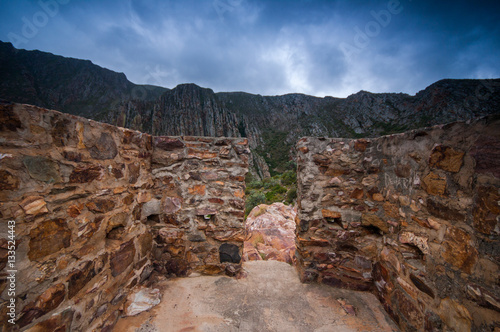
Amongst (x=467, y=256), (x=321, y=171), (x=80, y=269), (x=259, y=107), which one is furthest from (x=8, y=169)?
(x=259, y=107)

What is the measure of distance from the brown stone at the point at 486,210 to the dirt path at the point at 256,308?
1290mm

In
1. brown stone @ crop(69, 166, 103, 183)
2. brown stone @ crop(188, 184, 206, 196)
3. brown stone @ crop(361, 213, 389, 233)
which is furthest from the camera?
brown stone @ crop(188, 184, 206, 196)

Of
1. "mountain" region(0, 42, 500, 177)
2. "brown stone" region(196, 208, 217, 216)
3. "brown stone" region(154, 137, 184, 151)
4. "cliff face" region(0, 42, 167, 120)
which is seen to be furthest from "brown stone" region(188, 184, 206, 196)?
"cliff face" region(0, 42, 167, 120)

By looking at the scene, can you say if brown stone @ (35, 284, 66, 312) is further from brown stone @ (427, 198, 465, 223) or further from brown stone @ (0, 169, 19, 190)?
brown stone @ (427, 198, 465, 223)

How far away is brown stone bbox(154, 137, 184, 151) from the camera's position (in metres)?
2.29

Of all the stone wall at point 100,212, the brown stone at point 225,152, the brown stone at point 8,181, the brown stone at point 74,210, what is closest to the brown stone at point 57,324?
the stone wall at point 100,212

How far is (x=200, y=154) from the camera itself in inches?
91.9

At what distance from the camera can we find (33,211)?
1.12 metres

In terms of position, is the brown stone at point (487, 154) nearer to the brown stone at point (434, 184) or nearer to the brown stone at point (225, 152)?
the brown stone at point (434, 184)

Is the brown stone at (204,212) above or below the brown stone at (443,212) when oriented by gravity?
below

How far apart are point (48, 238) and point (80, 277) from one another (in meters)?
0.42

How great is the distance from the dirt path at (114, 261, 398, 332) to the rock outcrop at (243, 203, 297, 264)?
0.65 metres

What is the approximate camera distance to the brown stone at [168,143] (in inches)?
90.0

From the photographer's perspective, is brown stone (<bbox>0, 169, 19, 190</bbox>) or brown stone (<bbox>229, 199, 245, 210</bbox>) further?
brown stone (<bbox>229, 199, 245, 210</bbox>)
